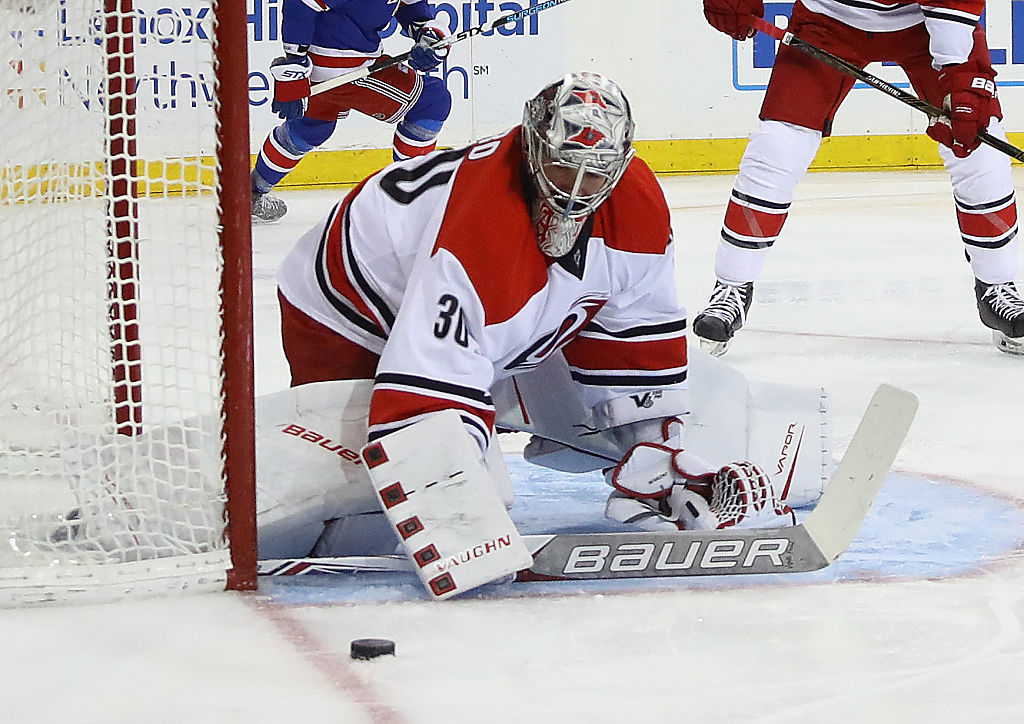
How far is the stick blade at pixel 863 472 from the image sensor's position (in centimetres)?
193

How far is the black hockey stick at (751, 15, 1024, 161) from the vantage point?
333 centimetres

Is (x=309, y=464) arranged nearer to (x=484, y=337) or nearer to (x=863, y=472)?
(x=484, y=337)

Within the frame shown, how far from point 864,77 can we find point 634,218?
1525mm

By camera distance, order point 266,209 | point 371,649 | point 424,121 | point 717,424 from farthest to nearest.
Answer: point 266,209, point 424,121, point 717,424, point 371,649

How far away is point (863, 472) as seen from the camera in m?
1.98

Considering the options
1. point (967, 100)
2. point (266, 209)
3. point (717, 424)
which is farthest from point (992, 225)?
point (266, 209)

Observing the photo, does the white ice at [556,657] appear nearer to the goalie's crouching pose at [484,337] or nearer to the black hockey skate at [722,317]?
the goalie's crouching pose at [484,337]

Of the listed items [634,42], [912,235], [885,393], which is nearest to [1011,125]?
[634,42]

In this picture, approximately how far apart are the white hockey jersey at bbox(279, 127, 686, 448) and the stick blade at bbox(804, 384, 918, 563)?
258 mm

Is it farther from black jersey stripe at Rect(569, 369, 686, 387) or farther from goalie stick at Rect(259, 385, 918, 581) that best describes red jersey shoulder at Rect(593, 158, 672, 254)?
goalie stick at Rect(259, 385, 918, 581)

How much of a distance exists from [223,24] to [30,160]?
551mm

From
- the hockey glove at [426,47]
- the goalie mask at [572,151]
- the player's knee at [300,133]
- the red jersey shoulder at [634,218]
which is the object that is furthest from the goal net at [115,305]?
the player's knee at [300,133]

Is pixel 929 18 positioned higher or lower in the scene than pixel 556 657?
higher

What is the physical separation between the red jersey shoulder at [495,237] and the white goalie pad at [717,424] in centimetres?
34
